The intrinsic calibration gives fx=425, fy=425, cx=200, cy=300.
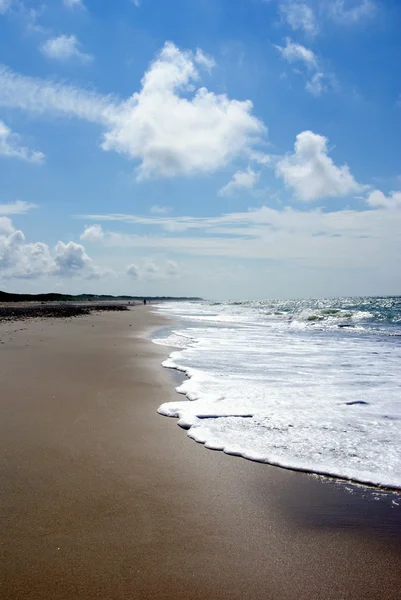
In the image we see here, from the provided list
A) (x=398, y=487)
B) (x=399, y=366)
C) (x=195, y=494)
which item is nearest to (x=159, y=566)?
(x=195, y=494)

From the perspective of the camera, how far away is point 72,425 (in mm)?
5598

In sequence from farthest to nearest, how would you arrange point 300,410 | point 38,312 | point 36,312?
point 38,312 < point 36,312 < point 300,410

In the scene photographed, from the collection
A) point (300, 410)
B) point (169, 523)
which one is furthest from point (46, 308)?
point (169, 523)

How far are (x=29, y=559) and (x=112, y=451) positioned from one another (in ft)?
6.56

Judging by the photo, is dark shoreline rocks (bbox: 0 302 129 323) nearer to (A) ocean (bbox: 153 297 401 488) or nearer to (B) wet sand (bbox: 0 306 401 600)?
(A) ocean (bbox: 153 297 401 488)

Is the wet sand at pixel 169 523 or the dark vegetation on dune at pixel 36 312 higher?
the dark vegetation on dune at pixel 36 312

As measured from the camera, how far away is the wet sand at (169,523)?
2.63m

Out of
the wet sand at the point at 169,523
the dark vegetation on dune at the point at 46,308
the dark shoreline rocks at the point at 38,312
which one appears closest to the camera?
the wet sand at the point at 169,523

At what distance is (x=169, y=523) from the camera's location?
332 centimetres

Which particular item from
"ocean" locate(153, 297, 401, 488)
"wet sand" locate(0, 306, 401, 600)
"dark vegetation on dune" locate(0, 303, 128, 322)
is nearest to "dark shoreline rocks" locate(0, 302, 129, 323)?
"dark vegetation on dune" locate(0, 303, 128, 322)

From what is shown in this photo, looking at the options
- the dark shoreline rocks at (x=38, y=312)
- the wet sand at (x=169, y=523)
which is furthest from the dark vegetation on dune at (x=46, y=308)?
the wet sand at (x=169, y=523)

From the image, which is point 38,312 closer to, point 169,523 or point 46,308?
point 46,308

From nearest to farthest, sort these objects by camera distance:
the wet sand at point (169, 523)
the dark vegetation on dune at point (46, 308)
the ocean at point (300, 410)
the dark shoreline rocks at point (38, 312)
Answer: the wet sand at point (169, 523) → the ocean at point (300, 410) → the dark shoreline rocks at point (38, 312) → the dark vegetation on dune at point (46, 308)

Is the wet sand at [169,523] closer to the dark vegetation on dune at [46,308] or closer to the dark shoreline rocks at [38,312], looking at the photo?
the dark shoreline rocks at [38,312]
